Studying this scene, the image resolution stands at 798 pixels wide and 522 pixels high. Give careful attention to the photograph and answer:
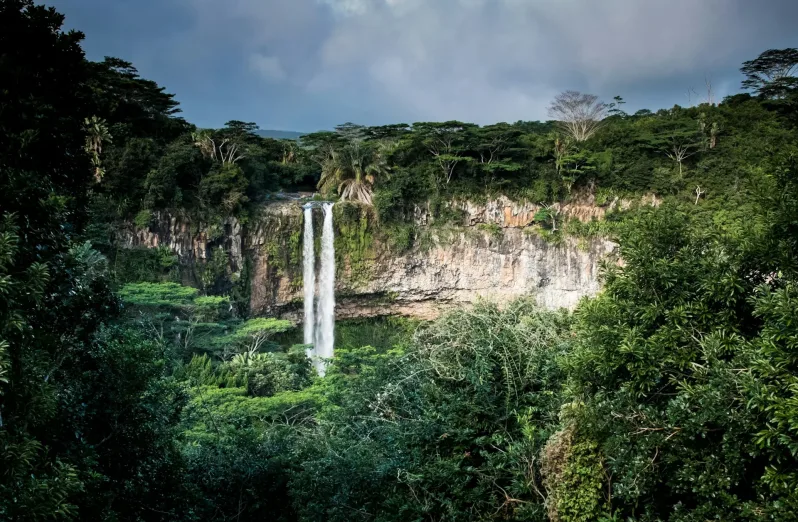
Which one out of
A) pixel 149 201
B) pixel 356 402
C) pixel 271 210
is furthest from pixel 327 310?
pixel 356 402

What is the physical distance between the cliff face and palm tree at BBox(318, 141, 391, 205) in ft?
5.15

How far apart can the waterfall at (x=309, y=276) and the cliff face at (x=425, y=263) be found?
0.28m

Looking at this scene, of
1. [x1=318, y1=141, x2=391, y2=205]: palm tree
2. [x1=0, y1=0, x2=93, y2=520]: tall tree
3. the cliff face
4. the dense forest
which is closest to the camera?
[x1=0, y1=0, x2=93, y2=520]: tall tree

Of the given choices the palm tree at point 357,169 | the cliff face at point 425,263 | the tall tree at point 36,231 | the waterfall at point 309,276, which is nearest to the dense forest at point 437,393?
the tall tree at point 36,231

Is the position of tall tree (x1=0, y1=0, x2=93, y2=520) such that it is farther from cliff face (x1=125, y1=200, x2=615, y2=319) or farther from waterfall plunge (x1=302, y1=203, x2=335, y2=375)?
waterfall plunge (x1=302, y1=203, x2=335, y2=375)

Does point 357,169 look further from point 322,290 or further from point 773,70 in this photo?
point 773,70

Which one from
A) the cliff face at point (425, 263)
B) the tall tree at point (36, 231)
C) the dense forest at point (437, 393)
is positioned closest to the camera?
the tall tree at point (36, 231)

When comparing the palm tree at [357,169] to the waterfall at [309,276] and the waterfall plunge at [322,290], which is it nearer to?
the waterfall plunge at [322,290]

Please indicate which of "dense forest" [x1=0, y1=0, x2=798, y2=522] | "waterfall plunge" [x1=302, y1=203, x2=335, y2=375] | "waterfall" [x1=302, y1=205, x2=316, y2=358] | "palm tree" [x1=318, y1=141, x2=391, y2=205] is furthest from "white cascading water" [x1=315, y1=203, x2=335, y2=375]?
"dense forest" [x1=0, y1=0, x2=798, y2=522]

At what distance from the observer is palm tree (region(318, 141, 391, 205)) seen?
948 inches

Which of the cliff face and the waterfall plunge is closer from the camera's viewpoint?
the cliff face

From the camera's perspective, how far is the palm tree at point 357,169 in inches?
948

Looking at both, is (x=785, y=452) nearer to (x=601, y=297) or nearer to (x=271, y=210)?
(x=601, y=297)

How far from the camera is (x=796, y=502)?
336cm
